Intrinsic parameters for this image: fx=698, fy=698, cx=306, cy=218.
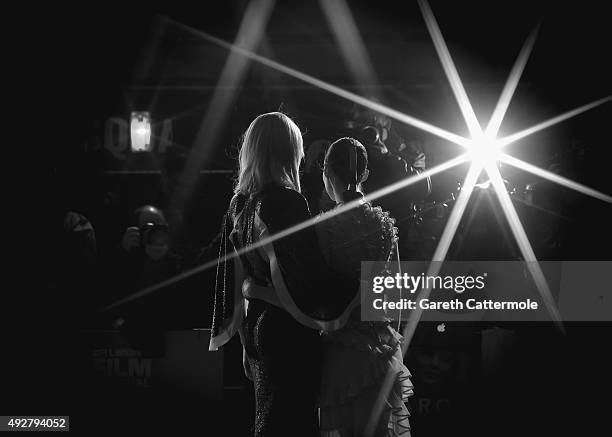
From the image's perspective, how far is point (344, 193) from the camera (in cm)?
408

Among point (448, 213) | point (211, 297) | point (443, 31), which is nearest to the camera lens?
point (211, 297)

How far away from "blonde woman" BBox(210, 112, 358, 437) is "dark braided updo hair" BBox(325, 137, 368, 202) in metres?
0.72

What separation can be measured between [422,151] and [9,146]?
607 centimetres

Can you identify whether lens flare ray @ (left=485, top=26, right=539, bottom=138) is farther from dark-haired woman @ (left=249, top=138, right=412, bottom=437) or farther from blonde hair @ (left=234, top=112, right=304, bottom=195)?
blonde hair @ (left=234, top=112, right=304, bottom=195)

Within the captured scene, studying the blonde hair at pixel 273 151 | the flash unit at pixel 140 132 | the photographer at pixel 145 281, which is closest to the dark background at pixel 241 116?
the photographer at pixel 145 281

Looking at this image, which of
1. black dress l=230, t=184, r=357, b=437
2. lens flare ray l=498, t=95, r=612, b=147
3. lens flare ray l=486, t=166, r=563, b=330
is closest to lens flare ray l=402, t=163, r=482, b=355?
lens flare ray l=486, t=166, r=563, b=330

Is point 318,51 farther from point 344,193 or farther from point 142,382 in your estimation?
point 344,193

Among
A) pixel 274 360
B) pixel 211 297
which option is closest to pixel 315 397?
pixel 274 360

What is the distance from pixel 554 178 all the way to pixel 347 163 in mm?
5747

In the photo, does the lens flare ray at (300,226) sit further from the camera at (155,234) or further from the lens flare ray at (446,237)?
the lens flare ray at (446,237)

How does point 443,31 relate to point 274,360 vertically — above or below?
above

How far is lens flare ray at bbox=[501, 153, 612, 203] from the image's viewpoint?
7738 millimetres

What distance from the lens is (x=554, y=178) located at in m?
8.98

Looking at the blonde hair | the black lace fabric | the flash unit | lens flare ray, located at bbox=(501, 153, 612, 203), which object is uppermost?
the flash unit
